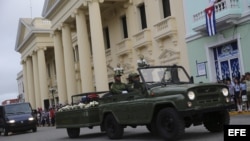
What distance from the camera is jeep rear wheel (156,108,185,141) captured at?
9266mm

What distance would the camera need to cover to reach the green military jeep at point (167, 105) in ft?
30.8

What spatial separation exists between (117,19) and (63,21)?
6.07m

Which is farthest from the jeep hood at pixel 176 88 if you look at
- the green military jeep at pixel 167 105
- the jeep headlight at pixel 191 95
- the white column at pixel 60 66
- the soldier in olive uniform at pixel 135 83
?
the white column at pixel 60 66

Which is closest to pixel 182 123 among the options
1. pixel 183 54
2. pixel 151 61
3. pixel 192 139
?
pixel 192 139

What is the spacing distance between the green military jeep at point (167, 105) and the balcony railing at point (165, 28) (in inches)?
548

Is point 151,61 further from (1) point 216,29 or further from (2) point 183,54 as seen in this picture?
(1) point 216,29

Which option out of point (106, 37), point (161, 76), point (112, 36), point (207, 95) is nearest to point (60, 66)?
point (106, 37)

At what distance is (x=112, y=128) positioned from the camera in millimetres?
12078

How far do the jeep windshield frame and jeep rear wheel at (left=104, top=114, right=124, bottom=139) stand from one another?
178 cm

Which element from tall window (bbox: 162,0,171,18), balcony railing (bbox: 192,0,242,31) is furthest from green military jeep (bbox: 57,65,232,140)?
tall window (bbox: 162,0,171,18)

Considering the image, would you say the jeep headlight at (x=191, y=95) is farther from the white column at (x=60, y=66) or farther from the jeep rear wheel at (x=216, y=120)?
the white column at (x=60, y=66)

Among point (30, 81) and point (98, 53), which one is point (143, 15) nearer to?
point (98, 53)

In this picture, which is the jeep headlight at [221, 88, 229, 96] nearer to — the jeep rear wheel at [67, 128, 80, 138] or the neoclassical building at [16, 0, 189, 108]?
the jeep rear wheel at [67, 128, 80, 138]

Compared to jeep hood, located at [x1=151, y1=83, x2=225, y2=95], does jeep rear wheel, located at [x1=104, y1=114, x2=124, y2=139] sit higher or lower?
lower
